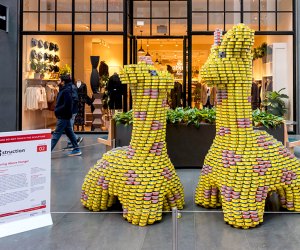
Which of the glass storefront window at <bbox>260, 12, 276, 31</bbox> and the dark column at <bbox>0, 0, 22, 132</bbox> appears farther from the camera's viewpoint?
the glass storefront window at <bbox>260, 12, 276, 31</bbox>

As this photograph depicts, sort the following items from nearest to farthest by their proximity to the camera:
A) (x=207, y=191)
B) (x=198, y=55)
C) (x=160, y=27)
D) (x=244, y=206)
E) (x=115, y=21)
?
(x=244, y=206)
(x=207, y=191)
(x=198, y=55)
(x=115, y=21)
(x=160, y=27)

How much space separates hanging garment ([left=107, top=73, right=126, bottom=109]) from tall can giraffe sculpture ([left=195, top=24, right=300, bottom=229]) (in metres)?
8.37

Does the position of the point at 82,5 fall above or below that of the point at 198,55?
above

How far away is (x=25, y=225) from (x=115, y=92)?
29.4 feet

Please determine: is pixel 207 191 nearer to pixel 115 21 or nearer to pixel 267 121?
pixel 267 121

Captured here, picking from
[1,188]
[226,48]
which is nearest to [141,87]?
[226,48]

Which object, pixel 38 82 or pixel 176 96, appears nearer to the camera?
pixel 176 96

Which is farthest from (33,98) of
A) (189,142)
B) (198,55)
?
(189,142)

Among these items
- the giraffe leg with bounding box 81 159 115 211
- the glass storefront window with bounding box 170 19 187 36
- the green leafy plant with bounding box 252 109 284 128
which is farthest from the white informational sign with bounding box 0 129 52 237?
the glass storefront window with bounding box 170 19 187 36

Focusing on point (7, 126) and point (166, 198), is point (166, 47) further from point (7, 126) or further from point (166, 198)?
point (166, 198)

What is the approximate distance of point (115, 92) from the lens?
1285 cm

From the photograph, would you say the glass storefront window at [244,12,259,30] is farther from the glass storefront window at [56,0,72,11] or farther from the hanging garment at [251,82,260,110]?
the glass storefront window at [56,0,72,11]

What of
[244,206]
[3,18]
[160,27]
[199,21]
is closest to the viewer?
[244,206]

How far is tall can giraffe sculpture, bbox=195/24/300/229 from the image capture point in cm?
418
